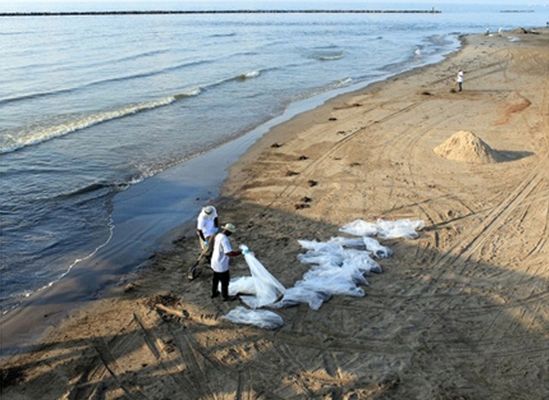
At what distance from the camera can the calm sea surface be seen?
1230 centimetres

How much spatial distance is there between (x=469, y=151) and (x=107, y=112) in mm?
16168

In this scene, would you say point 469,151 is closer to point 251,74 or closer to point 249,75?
point 249,75

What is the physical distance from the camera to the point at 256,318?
27.1ft

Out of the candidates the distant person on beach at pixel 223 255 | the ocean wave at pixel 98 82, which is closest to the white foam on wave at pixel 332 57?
the ocean wave at pixel 98 82

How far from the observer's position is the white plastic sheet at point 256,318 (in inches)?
320

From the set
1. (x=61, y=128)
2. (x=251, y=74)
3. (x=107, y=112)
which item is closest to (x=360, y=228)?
(x=61, y=128)

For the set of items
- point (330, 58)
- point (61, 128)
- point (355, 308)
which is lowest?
point (355, 308)

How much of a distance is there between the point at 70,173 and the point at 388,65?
3103cm

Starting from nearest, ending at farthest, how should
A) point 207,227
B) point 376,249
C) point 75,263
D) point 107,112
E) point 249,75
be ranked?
point 207,227 → point 376,249 → point 75,263 → point 107,112 → point 249,75

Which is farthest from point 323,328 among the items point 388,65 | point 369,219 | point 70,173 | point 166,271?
point 388,65

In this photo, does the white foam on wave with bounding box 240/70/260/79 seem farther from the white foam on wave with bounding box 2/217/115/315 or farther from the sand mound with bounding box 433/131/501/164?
the white foam on wave with bounding box 2/217/115/315

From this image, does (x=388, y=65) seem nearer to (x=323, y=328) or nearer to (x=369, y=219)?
(x=369, y=219)

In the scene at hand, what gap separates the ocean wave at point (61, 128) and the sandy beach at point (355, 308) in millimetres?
8225

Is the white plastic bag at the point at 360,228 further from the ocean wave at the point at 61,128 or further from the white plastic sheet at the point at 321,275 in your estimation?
→ the ocean wave at the point at 61,128
